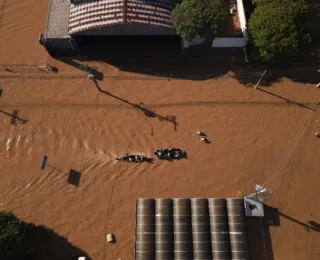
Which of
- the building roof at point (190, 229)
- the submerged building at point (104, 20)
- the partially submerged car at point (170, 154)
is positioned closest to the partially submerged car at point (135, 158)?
the partially submerged car at point (170, 154)

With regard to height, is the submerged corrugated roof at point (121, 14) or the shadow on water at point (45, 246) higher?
the submerged corrugated roof at point (121, 14)

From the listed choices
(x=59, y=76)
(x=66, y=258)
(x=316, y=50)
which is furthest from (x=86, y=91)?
(x=316, y=50)

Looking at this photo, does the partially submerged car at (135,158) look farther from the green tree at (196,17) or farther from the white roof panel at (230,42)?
the white roof panel at (230,42)

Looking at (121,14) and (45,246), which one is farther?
(121,14)

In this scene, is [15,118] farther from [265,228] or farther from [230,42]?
[265,228]

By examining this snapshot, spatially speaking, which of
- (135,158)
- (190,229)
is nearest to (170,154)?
(135,158)

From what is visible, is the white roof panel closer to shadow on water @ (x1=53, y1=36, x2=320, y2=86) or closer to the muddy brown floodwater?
shadow on water @ (x1=53, y1=36, x2=320, y2=86)
